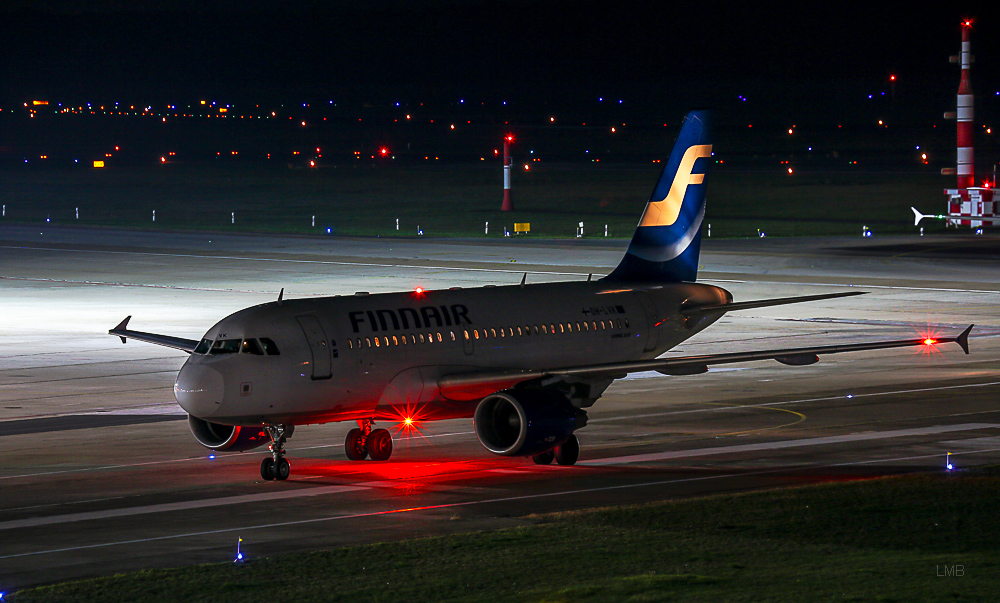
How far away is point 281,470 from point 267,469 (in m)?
0.30

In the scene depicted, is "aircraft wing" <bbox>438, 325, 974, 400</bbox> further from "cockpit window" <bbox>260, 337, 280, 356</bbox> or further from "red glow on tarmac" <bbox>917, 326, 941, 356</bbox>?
"red glow on tarmac" <bbox>917, 326, 941, 356</bbox>

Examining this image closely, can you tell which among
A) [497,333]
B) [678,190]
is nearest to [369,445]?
[497,333]

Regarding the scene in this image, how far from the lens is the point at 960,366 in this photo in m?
46.6

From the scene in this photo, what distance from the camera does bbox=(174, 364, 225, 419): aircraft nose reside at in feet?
95.6

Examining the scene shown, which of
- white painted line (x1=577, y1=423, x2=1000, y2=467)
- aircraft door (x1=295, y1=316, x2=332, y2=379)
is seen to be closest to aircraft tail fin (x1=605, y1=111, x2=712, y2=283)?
white painted line (x1=577, y1=423, x2=1000, y2=467)

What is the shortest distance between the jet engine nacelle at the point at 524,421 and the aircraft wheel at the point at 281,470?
402 centimetres

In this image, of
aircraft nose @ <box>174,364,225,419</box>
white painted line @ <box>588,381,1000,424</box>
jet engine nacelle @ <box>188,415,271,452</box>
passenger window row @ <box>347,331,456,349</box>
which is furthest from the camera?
white painted line @ <box>588,381,1000,424</box>

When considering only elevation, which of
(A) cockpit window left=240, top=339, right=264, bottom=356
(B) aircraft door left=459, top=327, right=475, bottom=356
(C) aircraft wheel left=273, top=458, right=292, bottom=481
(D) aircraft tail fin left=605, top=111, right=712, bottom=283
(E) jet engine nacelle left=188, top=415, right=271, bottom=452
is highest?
(D) aircraft tail fin left=605, top=111, right=712, bottom=283

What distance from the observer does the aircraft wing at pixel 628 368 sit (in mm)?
31219

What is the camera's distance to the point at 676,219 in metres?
40.7

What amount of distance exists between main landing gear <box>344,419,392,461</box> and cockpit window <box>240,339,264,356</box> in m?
3.75

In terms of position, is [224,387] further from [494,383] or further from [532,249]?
[532,249]

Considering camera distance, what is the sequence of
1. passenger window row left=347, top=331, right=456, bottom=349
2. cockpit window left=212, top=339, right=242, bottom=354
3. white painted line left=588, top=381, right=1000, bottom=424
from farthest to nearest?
white painted line left=588, top=381, right=1000, bottom=424
passenger window row left=347, top=331, right=456, bottom=349
cockpit window left=212, top=339, right=242, bottom=354

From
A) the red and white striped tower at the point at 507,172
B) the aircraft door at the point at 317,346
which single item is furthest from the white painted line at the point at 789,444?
the red and white striped tower at the point at 507,172
